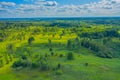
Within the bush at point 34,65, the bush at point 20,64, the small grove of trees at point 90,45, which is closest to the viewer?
the bush at point 34,65

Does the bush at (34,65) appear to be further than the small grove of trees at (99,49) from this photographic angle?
No

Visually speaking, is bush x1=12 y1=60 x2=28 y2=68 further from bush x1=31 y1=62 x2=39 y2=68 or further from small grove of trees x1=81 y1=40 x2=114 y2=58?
small grove of trees x1=81 y1=40 x2=114 y2=58

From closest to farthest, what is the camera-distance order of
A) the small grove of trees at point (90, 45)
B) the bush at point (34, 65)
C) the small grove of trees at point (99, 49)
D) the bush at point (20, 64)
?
the bush at point (34, 65) < the bush at point (20, 64) < the small grove of trees at point (99, 49) < the small grove of trees at point (90, 45)

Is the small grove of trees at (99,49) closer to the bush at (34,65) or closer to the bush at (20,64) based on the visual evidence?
the bush at (34,65)

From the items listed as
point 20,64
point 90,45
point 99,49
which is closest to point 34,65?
point 20,64

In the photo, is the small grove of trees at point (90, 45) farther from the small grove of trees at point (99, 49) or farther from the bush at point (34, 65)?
the bush at point (34, 65)

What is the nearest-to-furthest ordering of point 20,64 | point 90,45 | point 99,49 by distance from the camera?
point 20,64 < point 99,49 < point 90,45

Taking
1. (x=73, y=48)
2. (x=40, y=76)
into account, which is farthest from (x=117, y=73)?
(x=73, y=48)

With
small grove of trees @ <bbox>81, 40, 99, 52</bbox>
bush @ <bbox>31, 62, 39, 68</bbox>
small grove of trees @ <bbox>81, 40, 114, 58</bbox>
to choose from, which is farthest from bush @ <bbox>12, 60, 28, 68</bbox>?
small grove of trees @ <bbox>81, 40, 99, 52</bbox>

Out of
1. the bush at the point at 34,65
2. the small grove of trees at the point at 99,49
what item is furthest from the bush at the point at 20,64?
the small grove of trees at the point at 99,49

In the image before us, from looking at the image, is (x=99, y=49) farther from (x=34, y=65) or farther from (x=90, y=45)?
(x=34, y=65)

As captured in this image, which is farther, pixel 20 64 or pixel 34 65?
pixel 20 64
